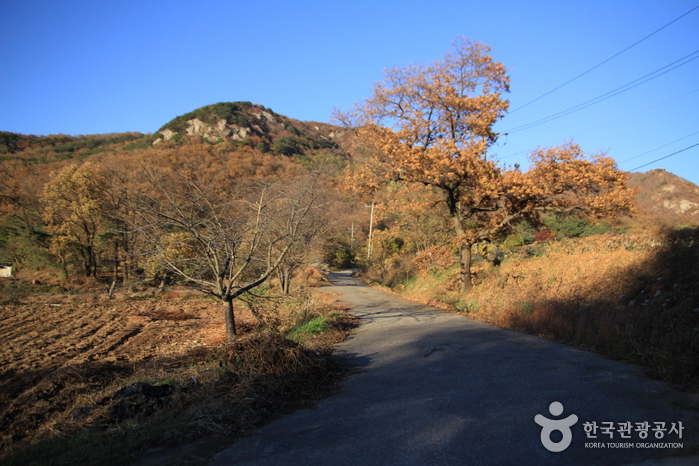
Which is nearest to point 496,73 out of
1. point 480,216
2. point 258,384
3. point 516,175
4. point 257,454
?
point 516,175

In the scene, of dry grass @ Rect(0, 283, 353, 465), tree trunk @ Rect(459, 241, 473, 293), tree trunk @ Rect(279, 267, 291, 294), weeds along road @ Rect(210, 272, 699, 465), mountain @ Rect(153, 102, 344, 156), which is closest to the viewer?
weeds along road @ Rect(210, 272, 699, 465)

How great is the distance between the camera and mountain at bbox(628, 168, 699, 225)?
107ft

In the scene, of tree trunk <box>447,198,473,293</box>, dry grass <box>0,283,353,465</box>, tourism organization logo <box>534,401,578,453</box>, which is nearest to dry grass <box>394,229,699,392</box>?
tree trunk <box>447,198,473,293</box>

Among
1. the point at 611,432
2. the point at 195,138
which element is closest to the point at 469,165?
the point at 611,432

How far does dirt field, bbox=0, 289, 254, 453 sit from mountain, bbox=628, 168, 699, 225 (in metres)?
33.6

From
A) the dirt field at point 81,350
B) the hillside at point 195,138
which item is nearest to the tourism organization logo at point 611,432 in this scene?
the dirt field at point 81,350

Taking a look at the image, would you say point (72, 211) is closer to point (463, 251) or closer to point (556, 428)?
point (463, 251)

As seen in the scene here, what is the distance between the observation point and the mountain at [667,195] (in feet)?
107

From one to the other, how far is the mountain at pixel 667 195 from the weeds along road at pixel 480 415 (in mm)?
32021

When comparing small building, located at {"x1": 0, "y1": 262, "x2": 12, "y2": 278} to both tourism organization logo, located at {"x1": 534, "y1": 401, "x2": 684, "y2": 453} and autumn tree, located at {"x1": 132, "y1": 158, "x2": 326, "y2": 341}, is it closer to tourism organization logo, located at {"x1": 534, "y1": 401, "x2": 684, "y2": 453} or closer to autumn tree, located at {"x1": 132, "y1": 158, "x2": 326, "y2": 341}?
autumn tree, located at {"x1": 132, "y1": 158, "x2": 326, "y2": 341}

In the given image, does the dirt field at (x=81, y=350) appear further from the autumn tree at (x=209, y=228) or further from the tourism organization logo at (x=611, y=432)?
the tourism organization logo at (x=611, y=432)

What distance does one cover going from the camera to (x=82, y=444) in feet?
15.0

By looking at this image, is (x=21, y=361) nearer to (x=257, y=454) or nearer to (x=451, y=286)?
(x=257, y=454)

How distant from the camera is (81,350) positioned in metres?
11.5
